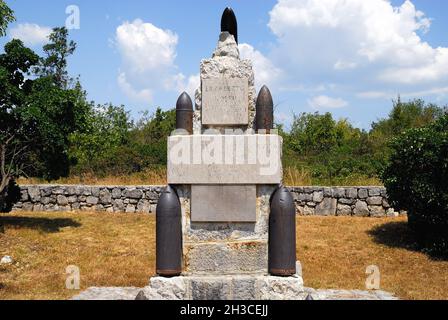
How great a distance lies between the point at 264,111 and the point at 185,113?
27.9 inches

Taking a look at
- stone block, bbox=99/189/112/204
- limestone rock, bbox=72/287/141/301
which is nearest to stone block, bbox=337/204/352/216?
stone block, bbox=99/189/112/204

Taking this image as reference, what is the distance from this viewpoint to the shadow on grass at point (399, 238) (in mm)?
8883

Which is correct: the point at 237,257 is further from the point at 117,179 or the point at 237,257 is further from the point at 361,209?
the point at 117,179

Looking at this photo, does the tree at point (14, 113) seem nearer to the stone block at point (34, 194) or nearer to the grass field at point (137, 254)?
the grass field at point (137, 254)

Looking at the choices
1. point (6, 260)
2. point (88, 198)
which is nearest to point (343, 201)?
point (88, 198)

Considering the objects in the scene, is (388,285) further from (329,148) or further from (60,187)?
(329,148)


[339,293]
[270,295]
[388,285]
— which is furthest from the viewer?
[388,285]

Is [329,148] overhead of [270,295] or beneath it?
overhead

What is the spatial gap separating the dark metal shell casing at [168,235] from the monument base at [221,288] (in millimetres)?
102

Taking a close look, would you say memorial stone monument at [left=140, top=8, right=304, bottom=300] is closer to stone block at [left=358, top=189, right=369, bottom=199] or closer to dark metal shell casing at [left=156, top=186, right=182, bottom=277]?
dark metal shell casing at [left=156, top=186, right=182, bottom=277]

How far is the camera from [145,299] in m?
4.28

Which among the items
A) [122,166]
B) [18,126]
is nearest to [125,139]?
[122,166]

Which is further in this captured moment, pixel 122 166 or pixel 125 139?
pixel 125 139

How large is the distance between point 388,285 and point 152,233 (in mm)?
5615
